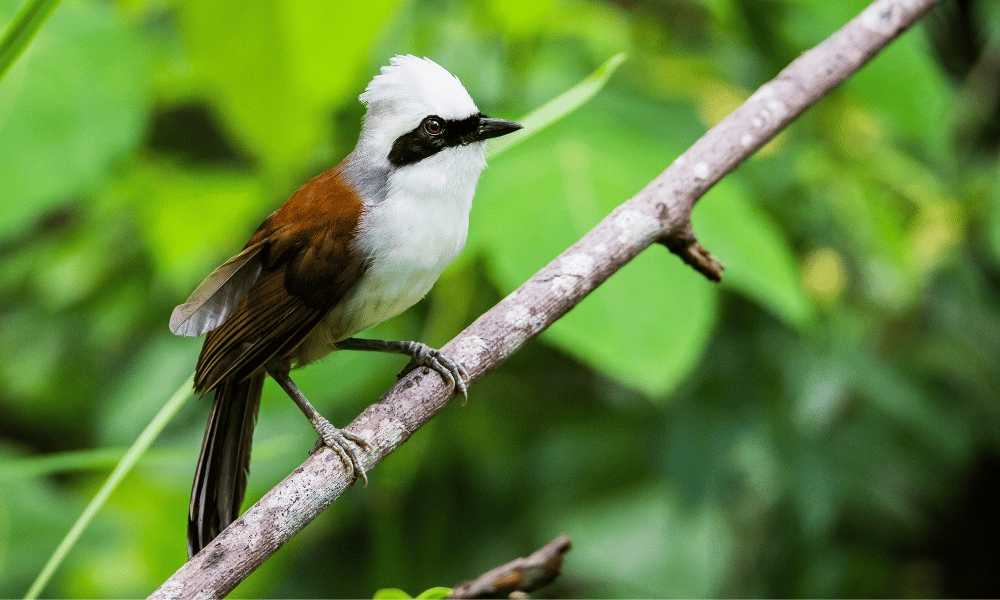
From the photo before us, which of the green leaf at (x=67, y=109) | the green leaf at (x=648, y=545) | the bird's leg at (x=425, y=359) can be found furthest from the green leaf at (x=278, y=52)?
the green leaf at (x=648, y=545)

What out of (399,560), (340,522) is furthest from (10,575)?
(399,560)

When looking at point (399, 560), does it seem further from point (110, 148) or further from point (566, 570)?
point (110, 148)

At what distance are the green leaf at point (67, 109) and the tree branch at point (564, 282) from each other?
0.99m

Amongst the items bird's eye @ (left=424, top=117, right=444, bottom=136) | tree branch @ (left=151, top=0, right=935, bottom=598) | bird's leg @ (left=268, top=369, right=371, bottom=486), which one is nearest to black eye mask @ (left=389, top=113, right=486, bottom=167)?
bird's eye @ (left=424, top=117, right=444, bottom=136)

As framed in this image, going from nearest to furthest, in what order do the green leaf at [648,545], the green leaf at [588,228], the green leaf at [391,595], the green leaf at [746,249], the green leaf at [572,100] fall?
the green leaf at [391,595], the green leaf at [572,100], the green leaf at [588,228], the green leaf at [746,249], the green leaf at [648,545]

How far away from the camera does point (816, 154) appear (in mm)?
2850

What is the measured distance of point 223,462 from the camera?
1.86m

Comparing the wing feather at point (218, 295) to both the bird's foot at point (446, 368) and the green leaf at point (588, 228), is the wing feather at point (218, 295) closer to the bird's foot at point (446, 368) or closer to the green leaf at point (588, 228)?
the bird's foot at point (446, 368)

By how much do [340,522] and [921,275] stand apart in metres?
1.56

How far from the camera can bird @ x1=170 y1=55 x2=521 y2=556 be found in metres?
1.71

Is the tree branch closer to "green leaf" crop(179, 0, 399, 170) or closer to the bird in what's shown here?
the bird

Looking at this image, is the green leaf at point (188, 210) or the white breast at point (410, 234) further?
the green leaf at point (188, 210)

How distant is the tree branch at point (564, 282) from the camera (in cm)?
131

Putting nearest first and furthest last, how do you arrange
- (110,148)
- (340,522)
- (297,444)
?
(110,148) < (297,444) < (340,522)
